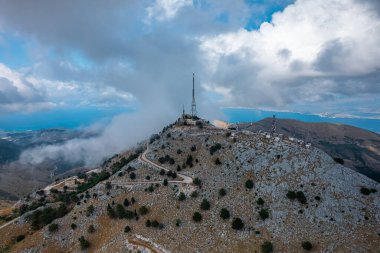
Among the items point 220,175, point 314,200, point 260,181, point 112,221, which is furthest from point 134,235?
point 314,200

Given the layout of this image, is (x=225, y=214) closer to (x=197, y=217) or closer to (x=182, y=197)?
(x=197, y=217)

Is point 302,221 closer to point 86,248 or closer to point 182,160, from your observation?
point 182,160

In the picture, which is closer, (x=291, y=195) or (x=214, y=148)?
(x=291, y=195)

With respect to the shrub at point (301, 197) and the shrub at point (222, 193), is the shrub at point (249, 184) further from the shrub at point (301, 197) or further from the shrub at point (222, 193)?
the shrub at point (301, 197)

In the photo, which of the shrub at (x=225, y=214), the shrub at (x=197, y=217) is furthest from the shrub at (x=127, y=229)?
the shrub at (x=225, y=214)

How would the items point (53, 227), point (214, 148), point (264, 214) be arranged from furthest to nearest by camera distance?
Result: point (214, 148), point (53, 227), point (264, 214)

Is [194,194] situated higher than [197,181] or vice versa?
[197,181]

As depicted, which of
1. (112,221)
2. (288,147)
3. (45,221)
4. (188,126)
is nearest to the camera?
(112,221)

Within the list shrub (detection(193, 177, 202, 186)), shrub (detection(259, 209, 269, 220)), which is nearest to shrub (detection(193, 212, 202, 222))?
shrub (detection(193, 177, 202, 186))

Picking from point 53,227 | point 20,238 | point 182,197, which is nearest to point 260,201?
point 182,197
